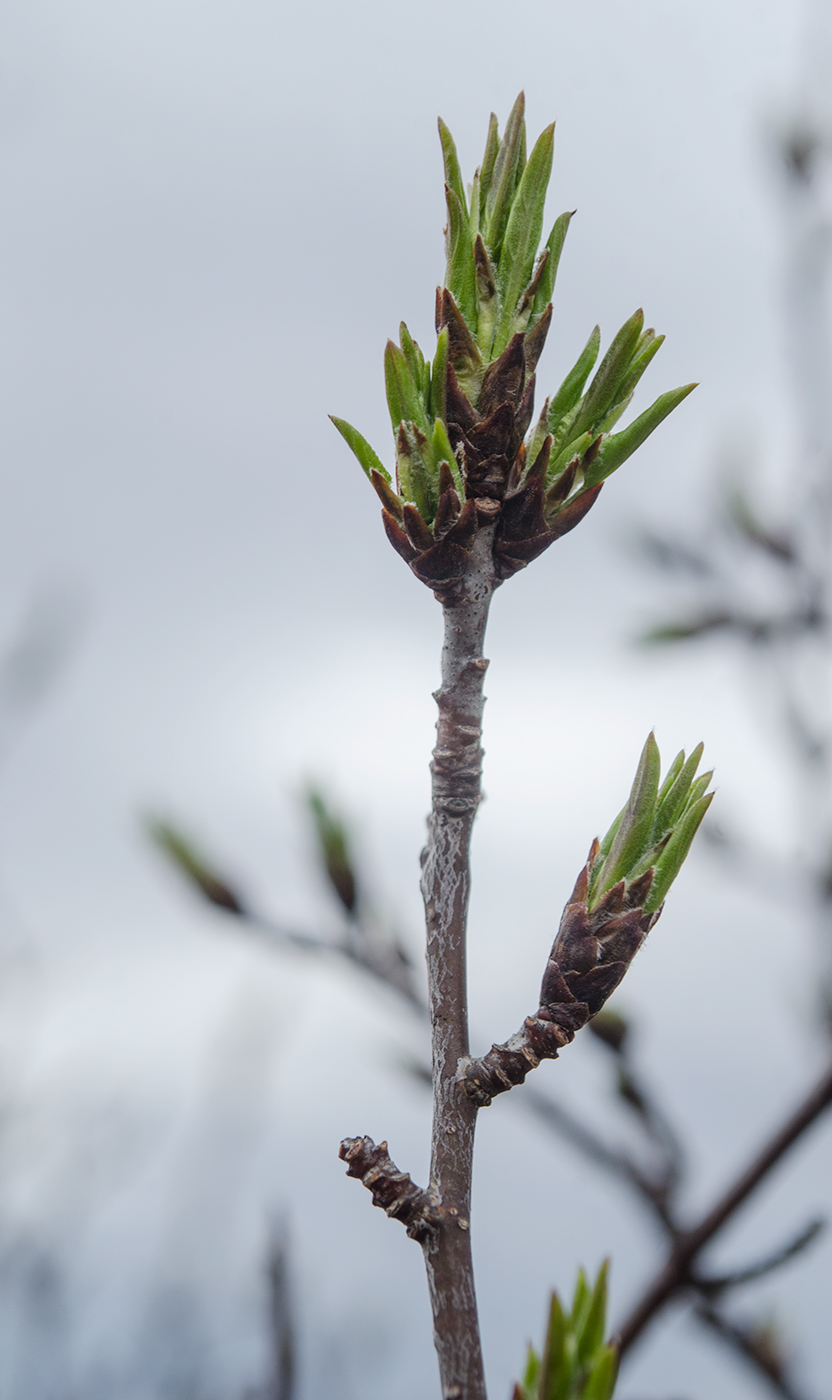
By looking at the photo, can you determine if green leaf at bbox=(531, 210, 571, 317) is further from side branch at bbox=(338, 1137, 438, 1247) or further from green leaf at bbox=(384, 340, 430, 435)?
side branch at bbox=(338, 1137, 438, 1247)

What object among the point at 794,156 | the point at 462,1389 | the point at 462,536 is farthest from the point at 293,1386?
the point at 794,156

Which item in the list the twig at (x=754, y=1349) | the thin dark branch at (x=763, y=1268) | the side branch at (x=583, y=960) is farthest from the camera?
the twig at (x=754, y=1349)

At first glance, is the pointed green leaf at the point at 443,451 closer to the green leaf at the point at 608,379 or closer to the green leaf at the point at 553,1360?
the green leaf at the point at 608,379

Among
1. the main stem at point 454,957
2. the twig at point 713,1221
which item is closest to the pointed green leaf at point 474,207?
the main stem at point 454,957

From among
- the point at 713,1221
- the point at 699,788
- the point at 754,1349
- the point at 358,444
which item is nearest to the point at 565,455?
the point at 358,444

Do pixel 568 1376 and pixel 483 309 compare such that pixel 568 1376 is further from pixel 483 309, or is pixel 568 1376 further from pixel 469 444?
pixel 483 309

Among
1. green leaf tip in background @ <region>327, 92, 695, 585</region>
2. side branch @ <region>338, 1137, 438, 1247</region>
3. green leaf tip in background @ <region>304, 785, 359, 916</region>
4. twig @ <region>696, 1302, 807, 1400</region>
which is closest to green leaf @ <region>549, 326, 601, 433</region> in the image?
green leaf tip in background @ <region>327, 92, 695, 585</region>
